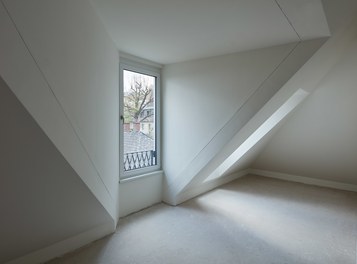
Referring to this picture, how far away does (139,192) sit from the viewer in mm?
2910

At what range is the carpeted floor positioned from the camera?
196 cm

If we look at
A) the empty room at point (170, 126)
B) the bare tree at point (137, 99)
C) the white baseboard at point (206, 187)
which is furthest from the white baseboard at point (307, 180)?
the bare tree at point (137, 99)

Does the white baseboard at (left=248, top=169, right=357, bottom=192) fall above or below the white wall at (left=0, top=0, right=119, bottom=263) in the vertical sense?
below

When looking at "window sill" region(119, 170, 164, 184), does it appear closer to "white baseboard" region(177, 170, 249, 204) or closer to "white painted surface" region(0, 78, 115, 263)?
"white baseboard" region(177, 170, 249, 204)

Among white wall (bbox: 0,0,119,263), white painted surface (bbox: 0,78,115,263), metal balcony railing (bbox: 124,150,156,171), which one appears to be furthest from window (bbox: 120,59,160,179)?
white painted surface (bbox: 0,78,115,263)

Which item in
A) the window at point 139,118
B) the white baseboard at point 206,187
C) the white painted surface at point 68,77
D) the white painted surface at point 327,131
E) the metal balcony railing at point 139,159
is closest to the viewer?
the white painted surface at point 68,77

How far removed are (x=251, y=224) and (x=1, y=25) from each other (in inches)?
110

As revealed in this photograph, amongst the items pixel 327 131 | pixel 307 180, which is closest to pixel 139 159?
pixel 327 131

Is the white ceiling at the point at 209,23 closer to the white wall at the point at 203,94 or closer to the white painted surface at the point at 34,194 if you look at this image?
the white wall at the point at 203,94

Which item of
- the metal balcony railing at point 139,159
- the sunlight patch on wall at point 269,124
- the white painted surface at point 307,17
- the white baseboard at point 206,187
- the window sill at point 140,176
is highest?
the white painted surface at point 307,17

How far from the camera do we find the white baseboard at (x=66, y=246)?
1819 millimetres

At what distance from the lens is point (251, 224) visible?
2.60 metres

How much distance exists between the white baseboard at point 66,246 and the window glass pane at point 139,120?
790mm

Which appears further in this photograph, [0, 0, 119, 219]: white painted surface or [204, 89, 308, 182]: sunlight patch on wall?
[204, 89, 308, 182]: sunlight patch on wall
